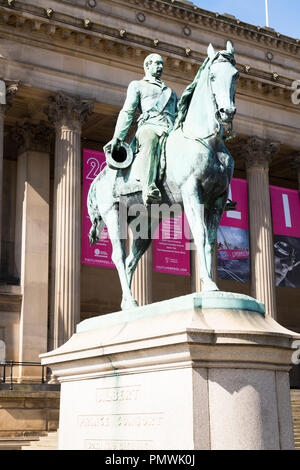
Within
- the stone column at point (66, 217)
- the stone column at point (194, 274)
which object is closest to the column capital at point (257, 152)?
the stone column at point (194, 274)

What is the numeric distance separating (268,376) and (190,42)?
26352 millimetres

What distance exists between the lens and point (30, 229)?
26.3 metres

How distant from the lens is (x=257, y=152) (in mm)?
30281

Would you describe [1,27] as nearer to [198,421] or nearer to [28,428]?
[28,428]

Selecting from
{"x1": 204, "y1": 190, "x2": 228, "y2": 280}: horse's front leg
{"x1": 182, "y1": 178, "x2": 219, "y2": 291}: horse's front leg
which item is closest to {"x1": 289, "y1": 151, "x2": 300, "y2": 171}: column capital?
{"x1": 204, "y1": 190, "x2": 228, "y2": 280}: horse's front leg

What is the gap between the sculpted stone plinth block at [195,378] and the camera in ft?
19.7

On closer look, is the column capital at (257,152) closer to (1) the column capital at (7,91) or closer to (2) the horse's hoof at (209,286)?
(1) the column capital at (7,91)

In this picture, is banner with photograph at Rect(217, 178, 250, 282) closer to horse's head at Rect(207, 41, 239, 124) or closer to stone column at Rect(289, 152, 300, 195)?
stone column at Rect(289, 152, 300, 195)

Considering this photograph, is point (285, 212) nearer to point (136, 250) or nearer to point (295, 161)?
point (295, 161)

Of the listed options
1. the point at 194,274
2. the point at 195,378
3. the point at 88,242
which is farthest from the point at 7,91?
the point at 195,378

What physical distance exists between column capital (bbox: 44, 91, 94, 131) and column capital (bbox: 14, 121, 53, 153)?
179cm

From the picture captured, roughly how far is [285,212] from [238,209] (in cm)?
268

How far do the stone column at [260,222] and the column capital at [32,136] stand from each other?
907cm

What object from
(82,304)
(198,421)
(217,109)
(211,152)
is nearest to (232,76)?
(217,109)
